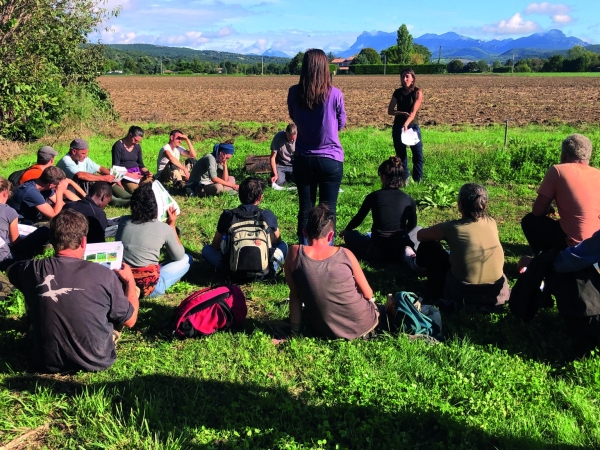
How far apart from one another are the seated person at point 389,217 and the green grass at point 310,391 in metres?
0.91

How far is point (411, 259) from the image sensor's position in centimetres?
558

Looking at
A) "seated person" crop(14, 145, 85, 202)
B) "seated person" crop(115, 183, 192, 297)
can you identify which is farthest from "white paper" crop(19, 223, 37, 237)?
"seated person" crop(115, 183, 192, 297)

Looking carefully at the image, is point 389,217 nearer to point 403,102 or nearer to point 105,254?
point 105,254

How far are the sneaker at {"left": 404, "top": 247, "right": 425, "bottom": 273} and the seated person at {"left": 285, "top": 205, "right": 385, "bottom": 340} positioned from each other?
1472mm

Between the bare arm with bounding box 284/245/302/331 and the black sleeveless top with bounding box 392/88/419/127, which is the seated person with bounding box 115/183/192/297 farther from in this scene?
the black sleeveless top with bounding box 392/88/419/127

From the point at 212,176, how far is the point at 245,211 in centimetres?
360

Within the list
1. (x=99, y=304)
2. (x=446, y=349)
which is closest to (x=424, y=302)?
(x=446, y=349)

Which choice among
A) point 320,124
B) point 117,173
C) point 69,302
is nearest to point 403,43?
point 117,173

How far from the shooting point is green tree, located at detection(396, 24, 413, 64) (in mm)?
105000

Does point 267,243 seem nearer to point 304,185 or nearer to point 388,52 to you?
point 304,185

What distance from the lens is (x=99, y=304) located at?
3551 mm

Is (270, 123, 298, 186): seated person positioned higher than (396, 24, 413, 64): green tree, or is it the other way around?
(396, 24, 413, 64): green tree

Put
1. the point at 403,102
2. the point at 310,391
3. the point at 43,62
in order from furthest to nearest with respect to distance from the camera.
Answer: the point at 43,62
the point at 403,102
the point at 310,391

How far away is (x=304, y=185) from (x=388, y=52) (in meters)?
110
